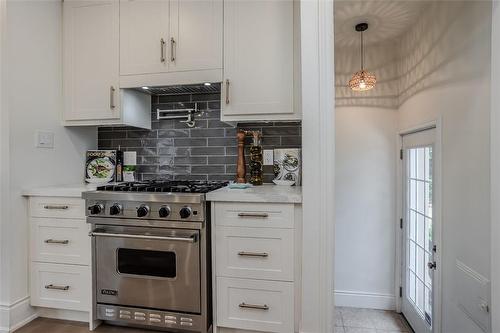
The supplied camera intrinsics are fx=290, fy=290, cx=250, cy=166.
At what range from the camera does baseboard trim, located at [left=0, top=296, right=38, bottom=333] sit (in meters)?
1.90

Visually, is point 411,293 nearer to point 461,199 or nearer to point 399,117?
point 461,199

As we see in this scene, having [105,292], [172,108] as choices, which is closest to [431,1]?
[172,108]

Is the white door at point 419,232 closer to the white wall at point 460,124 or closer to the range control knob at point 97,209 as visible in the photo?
the white wall at point 460,124

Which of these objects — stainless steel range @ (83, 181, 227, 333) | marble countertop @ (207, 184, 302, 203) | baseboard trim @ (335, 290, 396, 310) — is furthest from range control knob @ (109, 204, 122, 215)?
baseboard trim @ (335, 290, 396, 310)

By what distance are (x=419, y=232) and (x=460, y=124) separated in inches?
46.0

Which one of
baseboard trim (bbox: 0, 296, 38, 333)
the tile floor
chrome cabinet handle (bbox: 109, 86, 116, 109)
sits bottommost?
the tile floor

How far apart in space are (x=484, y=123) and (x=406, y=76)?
137 cm

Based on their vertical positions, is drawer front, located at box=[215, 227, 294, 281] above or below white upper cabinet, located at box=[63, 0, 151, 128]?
below

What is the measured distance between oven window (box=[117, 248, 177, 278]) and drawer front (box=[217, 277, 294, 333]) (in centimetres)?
32

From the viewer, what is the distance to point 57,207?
197cm

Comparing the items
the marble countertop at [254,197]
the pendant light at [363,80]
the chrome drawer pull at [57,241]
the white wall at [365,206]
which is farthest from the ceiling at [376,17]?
the chrome drawer pull at [57,241]

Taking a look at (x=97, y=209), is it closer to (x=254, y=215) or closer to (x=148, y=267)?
(x=148, y=267)

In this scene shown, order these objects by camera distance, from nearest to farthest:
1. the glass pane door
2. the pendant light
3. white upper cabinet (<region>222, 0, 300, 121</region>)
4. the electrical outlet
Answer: white upper cabinet (<region>222, 0, 300, 121</region>) < the electrical outlet < the glass pane door < the pendant light

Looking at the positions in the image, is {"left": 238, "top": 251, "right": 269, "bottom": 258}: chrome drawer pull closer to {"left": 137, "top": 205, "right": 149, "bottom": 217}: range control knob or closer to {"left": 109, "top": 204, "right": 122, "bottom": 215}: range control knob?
{"left": 137, "top": 205, "right": 149, "bottom": 217}: range control knob
